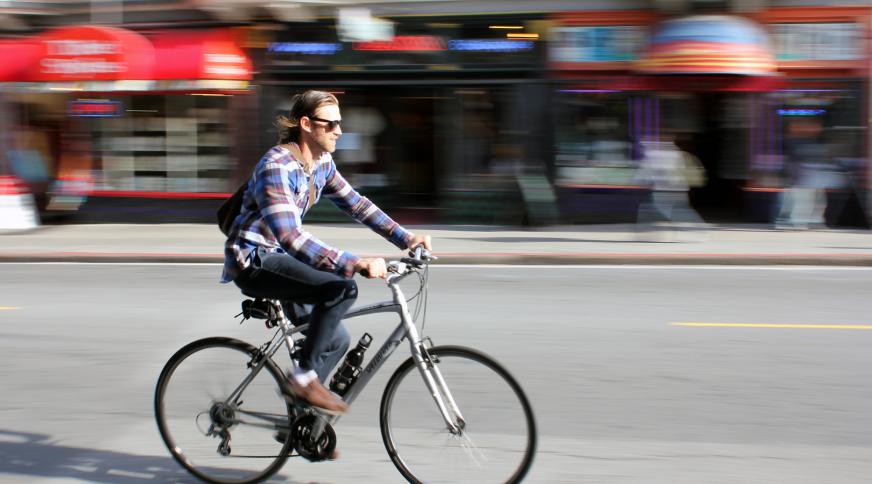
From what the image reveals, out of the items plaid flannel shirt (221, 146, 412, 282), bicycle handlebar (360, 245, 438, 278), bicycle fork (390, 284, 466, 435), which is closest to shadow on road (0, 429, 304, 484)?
bicycle fork (390, 284, 466, 435)

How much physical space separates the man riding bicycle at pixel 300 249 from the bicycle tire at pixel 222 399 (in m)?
0.22

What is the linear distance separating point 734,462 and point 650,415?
83 centimetres

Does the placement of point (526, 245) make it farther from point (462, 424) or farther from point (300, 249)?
point (300, 249)

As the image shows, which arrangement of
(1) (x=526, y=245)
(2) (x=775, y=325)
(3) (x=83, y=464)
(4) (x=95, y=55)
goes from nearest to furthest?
(3) (x=83, y=464) < (2) (x=775, y=325) < (1) (x=526, y=245) < (4) (x=95, y=55)

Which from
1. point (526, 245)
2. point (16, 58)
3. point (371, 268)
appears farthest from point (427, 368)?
point (16, 58)

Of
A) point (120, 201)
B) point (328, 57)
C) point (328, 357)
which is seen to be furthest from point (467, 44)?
point (328, 357)

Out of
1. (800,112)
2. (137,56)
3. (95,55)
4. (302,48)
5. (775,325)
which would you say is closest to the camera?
(775,325)

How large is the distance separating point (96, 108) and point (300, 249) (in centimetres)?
1536

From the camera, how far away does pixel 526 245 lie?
13852 mm

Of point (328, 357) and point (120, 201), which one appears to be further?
point (120, 201)

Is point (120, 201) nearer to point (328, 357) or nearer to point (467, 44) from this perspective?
point (467, 44)

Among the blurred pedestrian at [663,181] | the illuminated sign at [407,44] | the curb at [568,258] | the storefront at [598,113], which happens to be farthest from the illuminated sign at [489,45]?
the curb at [568,258]

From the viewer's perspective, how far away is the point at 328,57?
1742 centimetres

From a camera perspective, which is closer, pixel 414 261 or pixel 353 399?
pixel 414 261
